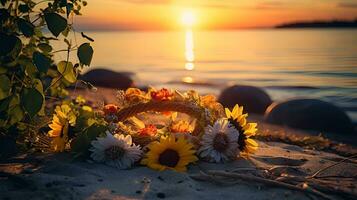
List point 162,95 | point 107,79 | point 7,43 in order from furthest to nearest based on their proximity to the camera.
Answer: point 107,79 → point 162,95 → point 7,43

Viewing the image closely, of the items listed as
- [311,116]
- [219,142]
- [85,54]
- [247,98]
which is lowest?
[219,142]

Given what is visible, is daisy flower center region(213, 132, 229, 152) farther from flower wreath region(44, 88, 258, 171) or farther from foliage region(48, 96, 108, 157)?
foliage region(48, 96, 108, 157)

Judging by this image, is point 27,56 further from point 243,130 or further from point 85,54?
point 243,130

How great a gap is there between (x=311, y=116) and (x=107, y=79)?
422 inches

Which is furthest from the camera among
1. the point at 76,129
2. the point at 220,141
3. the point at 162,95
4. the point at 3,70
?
the point at 162,95

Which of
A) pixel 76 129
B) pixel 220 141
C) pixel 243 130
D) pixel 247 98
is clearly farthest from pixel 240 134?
pixel 247 98

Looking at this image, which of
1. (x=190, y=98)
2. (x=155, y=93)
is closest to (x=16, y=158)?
(x=155, y=93)

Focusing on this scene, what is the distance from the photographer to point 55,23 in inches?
133

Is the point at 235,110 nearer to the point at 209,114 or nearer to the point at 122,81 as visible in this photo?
the point at 209,114

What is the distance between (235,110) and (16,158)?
75.4 inches

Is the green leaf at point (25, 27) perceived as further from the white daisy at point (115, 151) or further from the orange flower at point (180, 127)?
the orange flower at point (180, 127)

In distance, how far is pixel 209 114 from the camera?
13.7 ft

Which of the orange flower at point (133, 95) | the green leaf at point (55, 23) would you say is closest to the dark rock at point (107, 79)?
the orange flower at point (133, 95)

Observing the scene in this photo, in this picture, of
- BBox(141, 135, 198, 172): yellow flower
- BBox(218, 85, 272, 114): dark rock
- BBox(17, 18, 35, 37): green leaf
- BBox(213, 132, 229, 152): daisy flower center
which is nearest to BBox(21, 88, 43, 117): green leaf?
BBox(17, 18, 35, 37): green leaf
